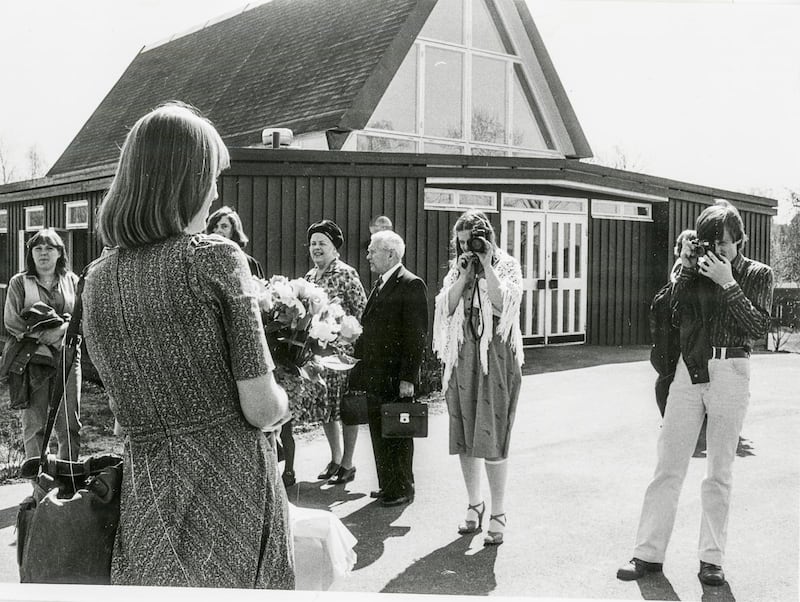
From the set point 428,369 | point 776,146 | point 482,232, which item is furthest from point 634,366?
point 776,146

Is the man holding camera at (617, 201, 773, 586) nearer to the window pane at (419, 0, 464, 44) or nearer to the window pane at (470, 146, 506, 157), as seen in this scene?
the window pane at (470, 146, 506, 157)

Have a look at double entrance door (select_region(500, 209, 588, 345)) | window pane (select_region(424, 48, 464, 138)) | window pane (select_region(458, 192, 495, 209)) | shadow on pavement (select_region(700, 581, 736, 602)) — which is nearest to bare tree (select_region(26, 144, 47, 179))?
shadow on pavement (select_region(700, 581, 736, 602))

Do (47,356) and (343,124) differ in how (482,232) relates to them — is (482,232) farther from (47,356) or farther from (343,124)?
(343,124)

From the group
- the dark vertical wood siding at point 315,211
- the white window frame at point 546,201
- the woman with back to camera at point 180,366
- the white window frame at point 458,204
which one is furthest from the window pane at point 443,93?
the woman with back to camera at point 180,366

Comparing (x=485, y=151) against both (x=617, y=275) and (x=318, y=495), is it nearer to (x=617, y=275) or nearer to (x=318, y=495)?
(x=617, y=275)

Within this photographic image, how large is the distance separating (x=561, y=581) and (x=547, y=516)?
85 cm

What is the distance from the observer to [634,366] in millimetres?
8453

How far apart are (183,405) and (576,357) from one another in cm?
799

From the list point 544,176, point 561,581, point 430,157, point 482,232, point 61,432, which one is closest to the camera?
point 561,581

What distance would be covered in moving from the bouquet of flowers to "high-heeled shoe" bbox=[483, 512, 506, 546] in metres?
2.01

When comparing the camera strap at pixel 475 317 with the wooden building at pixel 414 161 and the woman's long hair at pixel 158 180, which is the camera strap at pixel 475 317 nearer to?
the woman's long hair at pixel 158 180

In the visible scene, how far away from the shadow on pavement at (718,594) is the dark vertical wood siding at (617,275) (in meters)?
6.88

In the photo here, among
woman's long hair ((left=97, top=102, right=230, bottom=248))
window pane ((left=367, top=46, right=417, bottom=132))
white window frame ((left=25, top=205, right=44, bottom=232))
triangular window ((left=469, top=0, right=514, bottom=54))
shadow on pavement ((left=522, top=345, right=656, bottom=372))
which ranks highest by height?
triangular window ((left=469, top=0, right=514, bottom=54))

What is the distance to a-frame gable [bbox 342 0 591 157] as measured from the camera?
10.0m
